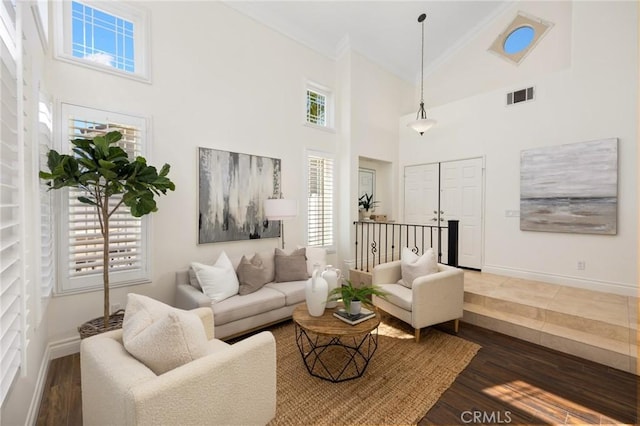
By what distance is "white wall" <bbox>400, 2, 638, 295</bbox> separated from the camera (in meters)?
3.78

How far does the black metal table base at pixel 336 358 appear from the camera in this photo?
246cm

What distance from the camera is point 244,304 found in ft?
9.90

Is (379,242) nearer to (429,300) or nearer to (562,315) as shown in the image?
(429,300)

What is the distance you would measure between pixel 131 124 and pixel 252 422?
3.13 meters

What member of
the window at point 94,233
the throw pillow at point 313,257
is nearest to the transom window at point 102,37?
the window at point 94,233

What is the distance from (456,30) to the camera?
534 cm

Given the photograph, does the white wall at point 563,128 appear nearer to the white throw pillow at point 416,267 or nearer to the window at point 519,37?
the window at point 519,37

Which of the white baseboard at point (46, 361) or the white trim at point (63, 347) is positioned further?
the white trim at point (63, 347)

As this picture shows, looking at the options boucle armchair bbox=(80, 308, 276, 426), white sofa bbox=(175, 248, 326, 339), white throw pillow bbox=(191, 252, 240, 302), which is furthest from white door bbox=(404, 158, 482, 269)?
boucle armchair bbox=(80, 308, 276, 426)

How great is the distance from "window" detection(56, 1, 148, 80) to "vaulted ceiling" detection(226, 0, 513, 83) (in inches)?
53.7

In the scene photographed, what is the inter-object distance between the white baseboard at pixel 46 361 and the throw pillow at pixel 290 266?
215 cm

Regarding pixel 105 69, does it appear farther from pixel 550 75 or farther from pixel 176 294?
pixel 550 75

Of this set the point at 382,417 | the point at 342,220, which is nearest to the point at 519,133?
the point at 342,220

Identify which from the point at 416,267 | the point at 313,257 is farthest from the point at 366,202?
the point at 416,267
